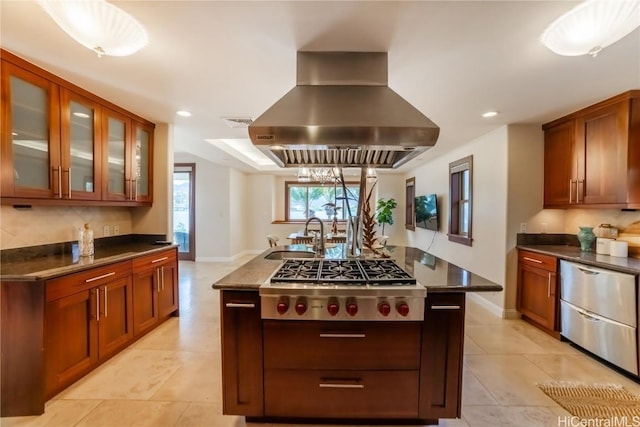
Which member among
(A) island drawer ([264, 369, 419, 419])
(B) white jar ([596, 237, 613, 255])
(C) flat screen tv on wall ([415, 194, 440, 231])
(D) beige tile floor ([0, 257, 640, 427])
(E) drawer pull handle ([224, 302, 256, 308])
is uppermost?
(C) flat screen tv on wall ([415, 194, 440, 231])

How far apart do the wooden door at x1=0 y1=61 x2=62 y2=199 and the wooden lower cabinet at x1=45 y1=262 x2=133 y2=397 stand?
29.3 inches

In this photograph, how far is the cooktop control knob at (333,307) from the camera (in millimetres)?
1598

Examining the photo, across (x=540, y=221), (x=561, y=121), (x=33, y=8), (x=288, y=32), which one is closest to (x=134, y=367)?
(x=33, y=8)

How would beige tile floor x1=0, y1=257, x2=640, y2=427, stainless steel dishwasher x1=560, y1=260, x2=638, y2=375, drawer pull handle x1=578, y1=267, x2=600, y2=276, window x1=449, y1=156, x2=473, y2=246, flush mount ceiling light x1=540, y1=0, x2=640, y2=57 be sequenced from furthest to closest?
window x1=449, y1=156, x2=473, y2=246
drawer pull handle x1=578, y1=267, x2=600, y2=276
stainless steel dishwasher x1=560, y1=260, x2=638, y2=375
beige tile floor x1=0, y1=257, x2=640, y2=427
flush mount ceiling light x1=540, y1=0, x2=640, y2=57

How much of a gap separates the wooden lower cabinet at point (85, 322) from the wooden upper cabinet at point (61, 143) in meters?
0.71

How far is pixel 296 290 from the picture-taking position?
1589mm

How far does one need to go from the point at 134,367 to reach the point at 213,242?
4.76 meters

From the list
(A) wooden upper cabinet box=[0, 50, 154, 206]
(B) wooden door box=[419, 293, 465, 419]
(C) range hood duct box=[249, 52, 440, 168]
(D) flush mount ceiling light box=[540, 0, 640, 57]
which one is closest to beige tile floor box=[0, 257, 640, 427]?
(B) wooden door box=[419, 293, 465, 419]

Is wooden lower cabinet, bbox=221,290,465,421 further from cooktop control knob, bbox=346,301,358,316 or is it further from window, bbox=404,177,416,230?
window, bbox=404,177,416,230

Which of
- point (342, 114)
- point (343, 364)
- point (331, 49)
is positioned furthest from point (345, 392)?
point (331, 49)

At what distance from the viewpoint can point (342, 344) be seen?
169 centimetres

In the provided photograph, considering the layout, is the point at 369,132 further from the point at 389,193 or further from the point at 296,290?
the point at 389,193

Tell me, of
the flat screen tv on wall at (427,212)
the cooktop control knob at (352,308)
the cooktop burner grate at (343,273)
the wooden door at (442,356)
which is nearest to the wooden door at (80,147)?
the cooktop burner grate at (343,273)

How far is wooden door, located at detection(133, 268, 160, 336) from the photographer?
2818 mm
